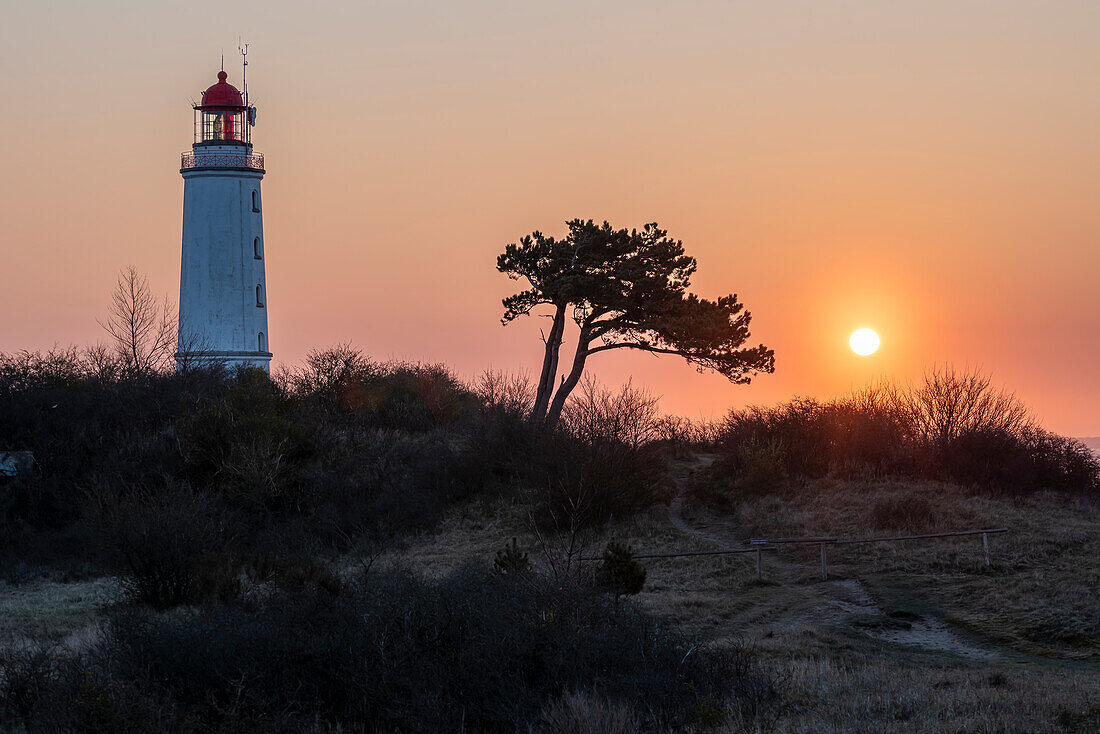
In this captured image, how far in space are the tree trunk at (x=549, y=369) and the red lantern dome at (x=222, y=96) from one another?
15.9 metres

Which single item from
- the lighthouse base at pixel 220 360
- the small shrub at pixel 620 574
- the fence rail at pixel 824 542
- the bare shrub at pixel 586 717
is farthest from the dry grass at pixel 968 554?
the lighthouse base at pixel 220 360

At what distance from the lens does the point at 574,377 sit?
132ft

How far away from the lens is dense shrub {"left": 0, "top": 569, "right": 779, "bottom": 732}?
1098 cm

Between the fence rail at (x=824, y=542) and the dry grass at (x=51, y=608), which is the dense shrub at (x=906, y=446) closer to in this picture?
the fence rail at (x=824, y=542)

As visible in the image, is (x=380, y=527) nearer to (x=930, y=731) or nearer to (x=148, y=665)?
(x=148, y=665)

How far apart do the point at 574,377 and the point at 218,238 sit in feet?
51.2

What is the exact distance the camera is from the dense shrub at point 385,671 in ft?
36.0

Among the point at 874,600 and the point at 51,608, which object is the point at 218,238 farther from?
the point at 874,600

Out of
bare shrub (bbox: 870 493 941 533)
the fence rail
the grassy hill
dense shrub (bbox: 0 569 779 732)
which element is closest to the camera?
dense shrub (bbox: 0 569 779 732)

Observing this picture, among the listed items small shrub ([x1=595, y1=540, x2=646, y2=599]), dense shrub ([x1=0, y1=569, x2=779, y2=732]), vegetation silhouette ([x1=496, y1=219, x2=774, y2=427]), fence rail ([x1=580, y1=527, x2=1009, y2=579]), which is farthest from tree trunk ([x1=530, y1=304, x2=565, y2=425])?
dense shrub ([x1=0, y1=569, x2=779, y2=732])

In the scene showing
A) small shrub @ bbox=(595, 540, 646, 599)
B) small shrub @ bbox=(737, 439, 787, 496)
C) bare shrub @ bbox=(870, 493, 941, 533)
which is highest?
small shrub @ bbox=(737, 439, 787, 496)

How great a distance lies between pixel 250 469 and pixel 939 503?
20.7 m

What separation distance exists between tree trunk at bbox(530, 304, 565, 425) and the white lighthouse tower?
1217cm

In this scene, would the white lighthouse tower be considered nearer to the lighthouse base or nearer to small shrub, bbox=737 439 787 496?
the lighthouse base
